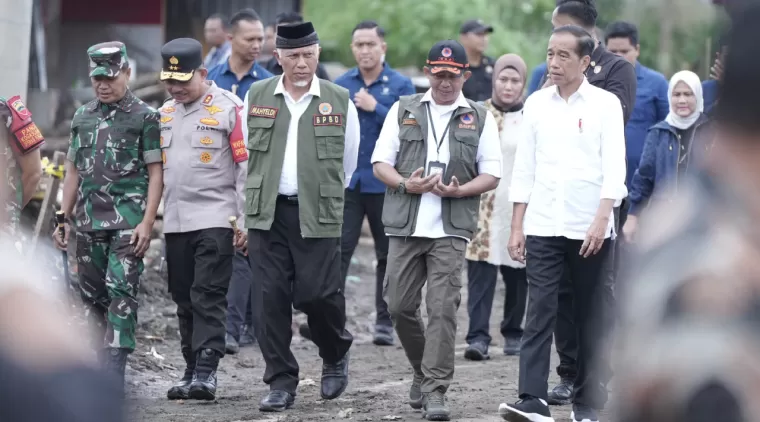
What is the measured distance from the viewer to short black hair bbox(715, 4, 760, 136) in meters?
2.34

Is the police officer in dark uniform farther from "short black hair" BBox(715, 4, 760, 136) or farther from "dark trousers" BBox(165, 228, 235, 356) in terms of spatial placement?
"short black hair" BBox(715, 4, 760, 136)

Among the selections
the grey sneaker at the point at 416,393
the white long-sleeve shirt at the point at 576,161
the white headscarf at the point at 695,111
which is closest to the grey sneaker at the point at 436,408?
the grey sneaker at the point at 416,393

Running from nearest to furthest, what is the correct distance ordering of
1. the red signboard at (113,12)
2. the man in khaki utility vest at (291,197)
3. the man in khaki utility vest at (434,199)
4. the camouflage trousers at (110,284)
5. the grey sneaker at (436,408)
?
the grey sneaker at (436,408) → the man in khaki utility vest at (434,199) → the man in khaki utility vest at (291,197) → the camouflage trousers at (110,284) → the red signboard at (113,12)

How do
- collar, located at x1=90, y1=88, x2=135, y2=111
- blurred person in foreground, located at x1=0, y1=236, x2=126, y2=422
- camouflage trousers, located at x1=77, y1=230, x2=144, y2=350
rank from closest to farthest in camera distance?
blurred person in foreground, located at x1=0, y1=236, x2=126, y2=422 → camouflage trousers, located at x1=77, y1=230, x2=144, y2=350 → collar, located at x1=90, y1=88, x2=135, y2=111

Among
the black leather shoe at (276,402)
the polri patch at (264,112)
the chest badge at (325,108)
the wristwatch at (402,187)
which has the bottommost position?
the black leather shoe at (276,402)

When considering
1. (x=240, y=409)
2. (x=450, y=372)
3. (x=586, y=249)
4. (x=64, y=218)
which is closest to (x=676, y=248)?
(x=586, y=249)

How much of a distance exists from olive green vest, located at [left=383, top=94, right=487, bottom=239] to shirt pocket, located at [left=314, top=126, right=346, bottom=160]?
39 cm

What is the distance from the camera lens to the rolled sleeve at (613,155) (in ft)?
21.8

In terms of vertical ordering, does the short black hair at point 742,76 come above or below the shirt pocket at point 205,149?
above

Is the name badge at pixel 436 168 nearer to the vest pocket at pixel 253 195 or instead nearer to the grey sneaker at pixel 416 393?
the vest pocket at pixel 253 195

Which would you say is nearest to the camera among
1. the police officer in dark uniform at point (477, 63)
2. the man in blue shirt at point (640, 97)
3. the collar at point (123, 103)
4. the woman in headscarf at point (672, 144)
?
the collar at point (123, 103)

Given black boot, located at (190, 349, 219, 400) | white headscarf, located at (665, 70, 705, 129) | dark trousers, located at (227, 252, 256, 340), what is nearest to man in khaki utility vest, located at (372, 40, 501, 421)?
black boot, located at (190, 349, 219, 400)

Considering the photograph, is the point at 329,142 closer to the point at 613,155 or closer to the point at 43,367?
the point at 613,155

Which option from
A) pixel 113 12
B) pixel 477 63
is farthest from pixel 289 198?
pixel 113 12
